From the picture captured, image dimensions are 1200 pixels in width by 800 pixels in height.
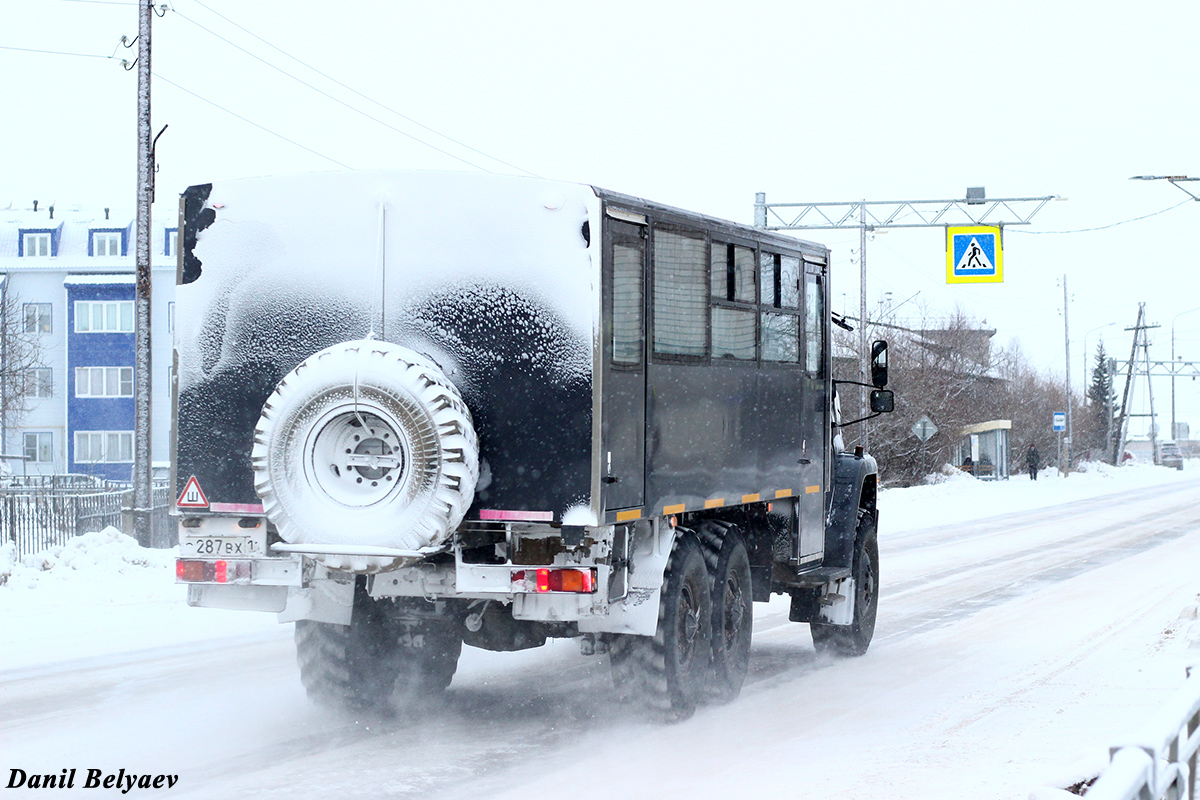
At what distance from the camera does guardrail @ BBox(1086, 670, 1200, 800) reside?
13.0 feet

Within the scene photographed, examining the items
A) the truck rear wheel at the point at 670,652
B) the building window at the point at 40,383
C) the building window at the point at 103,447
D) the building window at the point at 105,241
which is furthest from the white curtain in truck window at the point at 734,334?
the building window at the point at 105,241

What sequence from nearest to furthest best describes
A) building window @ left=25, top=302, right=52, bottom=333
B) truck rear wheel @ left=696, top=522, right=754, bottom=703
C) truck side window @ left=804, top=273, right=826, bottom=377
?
truck rear wheel @ left=696, top=522, right=754, bottom=703 → truck side window @ left=804, top=273, right=826, bottom=377 → building window @ left=25, top=302, right=52, bottom=333

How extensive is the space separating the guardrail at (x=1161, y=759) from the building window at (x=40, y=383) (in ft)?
192

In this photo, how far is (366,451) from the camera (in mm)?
7695

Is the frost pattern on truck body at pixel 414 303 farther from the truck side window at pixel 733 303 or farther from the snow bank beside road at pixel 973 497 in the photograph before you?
the snow bank beside road at pixel 973 497

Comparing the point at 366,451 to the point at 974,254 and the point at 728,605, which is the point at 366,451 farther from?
the point at 974,254

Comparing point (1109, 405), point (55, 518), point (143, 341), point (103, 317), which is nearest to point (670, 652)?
point (143, 341)

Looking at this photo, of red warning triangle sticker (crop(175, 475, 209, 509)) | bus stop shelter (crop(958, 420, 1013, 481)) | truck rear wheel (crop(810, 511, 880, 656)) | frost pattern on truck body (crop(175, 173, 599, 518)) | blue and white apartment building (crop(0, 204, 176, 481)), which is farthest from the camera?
bus stop shelter (crop(958, 420, 1013, 481))

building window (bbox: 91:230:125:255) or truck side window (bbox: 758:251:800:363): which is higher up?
building window (bbox: 91:230:125:255)

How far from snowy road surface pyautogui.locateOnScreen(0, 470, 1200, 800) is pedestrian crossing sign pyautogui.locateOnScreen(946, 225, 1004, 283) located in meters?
19.3

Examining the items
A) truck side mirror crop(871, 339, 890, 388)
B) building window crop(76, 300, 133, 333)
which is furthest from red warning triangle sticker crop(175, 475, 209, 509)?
building window crop(76, 300, 133, 333)

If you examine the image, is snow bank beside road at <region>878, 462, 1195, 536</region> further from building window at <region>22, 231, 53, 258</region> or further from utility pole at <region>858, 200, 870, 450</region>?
building window at <region>22, 231, 53, 258</region>

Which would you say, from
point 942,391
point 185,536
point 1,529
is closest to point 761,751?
point 185,536

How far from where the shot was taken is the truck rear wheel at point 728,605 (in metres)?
9.32
